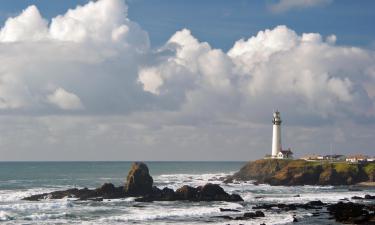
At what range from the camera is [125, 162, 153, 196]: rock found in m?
77.0

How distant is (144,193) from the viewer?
77062 mm

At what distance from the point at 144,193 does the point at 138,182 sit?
1.70 m

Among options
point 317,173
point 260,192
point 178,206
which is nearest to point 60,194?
point 178,206

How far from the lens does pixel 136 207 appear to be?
6494 centimetres

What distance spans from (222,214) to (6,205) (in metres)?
26.5

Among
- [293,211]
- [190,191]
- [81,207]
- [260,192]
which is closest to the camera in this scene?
[293,211]

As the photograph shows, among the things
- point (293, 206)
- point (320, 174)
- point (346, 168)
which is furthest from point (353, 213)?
point (346, 168)

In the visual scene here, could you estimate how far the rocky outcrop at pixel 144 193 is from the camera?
240 ft

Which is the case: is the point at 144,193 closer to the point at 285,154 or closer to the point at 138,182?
the point at 138,182

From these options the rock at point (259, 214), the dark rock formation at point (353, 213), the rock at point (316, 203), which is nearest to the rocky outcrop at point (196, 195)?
the rock at point (316, 203)

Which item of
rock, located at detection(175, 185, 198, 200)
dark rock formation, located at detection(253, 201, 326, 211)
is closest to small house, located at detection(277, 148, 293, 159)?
rock, located at detection(175, 185, 198, 200)

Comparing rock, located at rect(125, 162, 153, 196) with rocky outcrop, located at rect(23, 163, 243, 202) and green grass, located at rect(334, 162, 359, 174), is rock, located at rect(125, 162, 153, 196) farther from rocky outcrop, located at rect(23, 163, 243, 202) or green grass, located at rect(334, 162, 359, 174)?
green grass, located at rect(334, 162, 359, 174)

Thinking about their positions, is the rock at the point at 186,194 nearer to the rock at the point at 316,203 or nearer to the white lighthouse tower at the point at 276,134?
the rock at the point at 316,203

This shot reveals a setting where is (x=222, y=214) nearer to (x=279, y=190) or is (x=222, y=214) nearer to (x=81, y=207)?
(x=81, y=207)
